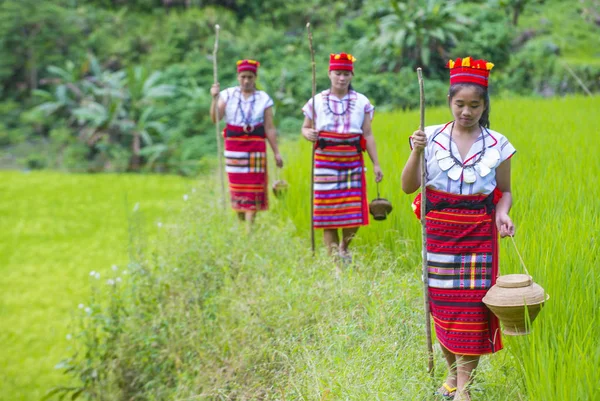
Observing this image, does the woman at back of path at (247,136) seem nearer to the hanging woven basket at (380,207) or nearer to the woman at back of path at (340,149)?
the woman at back of path at (340,149)

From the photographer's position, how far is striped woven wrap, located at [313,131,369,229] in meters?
4.58

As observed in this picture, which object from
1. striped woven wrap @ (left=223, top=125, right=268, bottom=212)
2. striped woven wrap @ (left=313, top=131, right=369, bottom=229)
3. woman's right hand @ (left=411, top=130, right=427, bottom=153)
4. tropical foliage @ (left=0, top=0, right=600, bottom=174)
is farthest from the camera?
tropical foliage @ (left=0, top=0, right=600, bottom=174)

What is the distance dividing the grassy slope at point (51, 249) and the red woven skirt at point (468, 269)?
303 centimetres

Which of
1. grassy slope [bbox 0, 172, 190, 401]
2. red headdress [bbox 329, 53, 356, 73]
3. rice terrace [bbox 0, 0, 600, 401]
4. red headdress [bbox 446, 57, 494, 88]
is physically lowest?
grassy slope [bbox 0, 172, 190, 401]

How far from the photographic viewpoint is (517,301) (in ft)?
7.73

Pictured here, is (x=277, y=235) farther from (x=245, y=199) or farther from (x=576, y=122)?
(x=576, y=122)

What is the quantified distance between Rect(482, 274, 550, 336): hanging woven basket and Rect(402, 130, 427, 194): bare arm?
509 millimetres

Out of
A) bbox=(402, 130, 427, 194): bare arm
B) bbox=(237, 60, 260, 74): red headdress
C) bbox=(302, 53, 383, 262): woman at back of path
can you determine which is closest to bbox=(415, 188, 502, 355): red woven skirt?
bbox=(402, 130, 427, 194): bare arm

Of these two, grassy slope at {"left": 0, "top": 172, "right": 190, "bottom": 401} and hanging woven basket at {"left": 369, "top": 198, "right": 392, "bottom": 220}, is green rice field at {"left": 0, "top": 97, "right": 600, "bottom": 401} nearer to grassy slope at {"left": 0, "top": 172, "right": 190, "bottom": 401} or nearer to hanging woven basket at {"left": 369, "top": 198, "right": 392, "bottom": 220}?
grassy slope at {"left": 0, "top": 172, "right": 190, "bottom": 401}

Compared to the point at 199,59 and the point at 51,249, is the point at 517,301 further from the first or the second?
the point at 199,59

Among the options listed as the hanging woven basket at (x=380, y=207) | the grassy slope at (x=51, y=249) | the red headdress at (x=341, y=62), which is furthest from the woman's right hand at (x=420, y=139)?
the grassy slope at (x=51, y=249)

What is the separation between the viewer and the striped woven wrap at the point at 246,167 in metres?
5.56

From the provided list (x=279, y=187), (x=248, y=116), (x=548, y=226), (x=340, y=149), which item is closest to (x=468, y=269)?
(x=548, y=226)

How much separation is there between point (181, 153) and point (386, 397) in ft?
30.3
